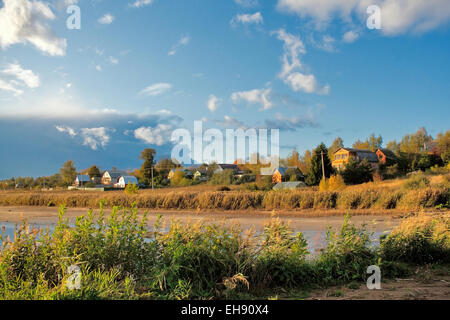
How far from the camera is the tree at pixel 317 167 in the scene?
46406mm

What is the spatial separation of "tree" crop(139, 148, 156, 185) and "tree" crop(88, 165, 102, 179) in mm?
26687

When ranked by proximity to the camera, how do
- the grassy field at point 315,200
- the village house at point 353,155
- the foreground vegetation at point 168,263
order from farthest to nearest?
1. the village house at point 353,155
2. the grassy field at point 315,200
3. the foreground vegetation at point 168,263

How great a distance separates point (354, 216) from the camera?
17.4 meters

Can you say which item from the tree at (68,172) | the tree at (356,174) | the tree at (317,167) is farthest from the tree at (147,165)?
the tree at (356,174)

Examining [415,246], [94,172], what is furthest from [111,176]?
[415,246]

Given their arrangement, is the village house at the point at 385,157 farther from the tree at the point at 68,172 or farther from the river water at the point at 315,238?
the tree at the point at 68,172

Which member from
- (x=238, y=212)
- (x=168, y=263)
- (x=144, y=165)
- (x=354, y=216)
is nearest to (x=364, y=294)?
(x=168, y=263)

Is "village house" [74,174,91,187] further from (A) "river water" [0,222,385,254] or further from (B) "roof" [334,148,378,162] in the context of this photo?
(A) "river water" [0,222,385,254]

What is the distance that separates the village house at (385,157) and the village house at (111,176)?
5849 centimetres

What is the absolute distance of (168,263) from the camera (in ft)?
17.1

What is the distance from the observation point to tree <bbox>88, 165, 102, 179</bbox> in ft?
288

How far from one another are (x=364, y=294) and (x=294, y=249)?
1.27 m

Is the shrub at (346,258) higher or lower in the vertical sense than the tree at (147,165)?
lower
